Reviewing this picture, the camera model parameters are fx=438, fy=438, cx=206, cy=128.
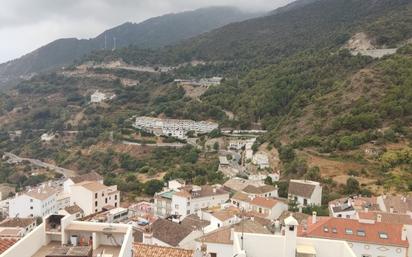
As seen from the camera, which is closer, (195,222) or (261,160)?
(195,222)

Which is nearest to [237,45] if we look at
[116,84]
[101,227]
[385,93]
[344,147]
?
[116,84]

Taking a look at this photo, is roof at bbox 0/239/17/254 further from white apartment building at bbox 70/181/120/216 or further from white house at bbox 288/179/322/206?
white house at bbox 288/179/322/206

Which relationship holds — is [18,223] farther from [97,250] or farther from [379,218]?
[97,250]

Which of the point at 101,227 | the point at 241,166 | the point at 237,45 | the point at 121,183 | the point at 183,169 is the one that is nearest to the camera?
the point at 101,227

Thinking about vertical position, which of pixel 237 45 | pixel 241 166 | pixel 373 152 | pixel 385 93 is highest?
pixel 237 45

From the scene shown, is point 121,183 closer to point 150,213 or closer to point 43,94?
point 150,213

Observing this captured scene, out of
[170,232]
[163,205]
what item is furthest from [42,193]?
[170,232]
